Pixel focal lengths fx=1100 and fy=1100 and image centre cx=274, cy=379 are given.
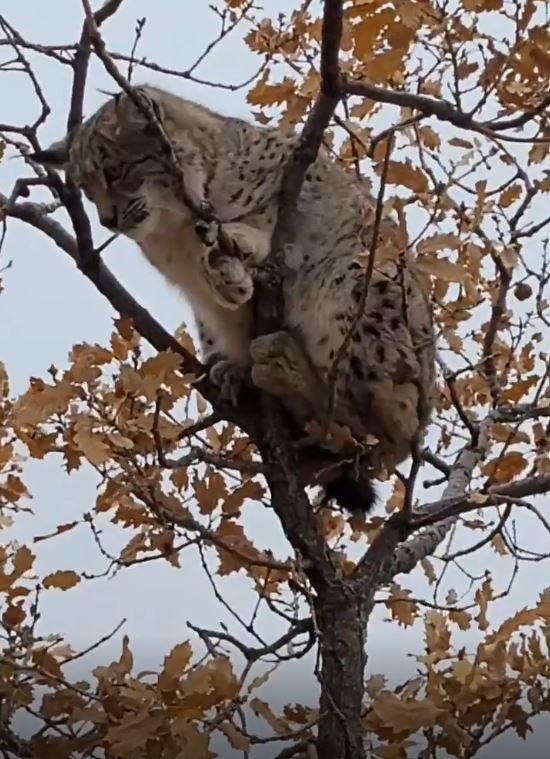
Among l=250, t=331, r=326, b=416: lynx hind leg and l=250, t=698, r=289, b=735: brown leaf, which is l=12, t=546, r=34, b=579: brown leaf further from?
l=250, t=331, r=326, b=416: lynx hind leg

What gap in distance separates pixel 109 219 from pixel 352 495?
0.59 metres

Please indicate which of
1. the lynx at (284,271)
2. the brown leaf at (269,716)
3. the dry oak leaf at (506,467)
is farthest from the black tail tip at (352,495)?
the brown leaf at (269,716)

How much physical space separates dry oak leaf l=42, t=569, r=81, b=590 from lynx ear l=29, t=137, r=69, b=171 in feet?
2.00

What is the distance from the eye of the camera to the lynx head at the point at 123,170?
1731 mm

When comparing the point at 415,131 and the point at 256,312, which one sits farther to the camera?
the point at 256,312

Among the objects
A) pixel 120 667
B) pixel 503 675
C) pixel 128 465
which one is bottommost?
pixel 503 675

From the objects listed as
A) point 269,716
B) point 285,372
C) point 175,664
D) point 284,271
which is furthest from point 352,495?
point 175,664

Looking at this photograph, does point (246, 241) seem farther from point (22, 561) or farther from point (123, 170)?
point (22, 561)

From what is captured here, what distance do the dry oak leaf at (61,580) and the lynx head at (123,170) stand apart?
72 cm

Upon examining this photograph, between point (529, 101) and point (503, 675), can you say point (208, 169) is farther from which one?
point (503, 675)

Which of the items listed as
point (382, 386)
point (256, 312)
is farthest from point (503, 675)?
point (256, 312)

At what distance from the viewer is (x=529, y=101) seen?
44.5 inches

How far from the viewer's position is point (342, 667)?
3.96 feet

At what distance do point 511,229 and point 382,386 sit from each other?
0.30m
